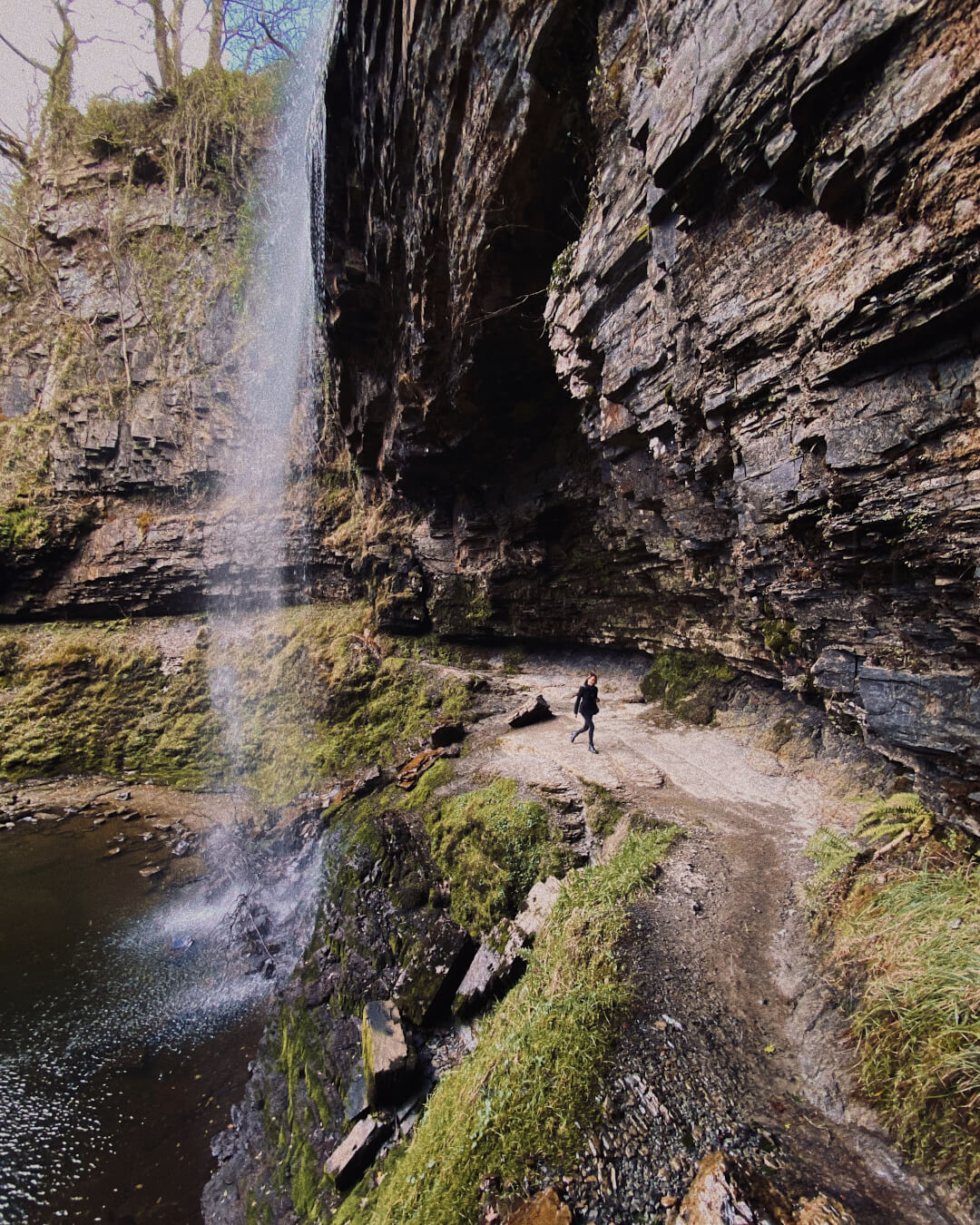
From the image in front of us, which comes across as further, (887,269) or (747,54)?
(747,54)

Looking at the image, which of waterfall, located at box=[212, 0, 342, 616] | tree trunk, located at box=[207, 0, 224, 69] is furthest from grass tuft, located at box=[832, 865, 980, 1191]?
tree trunk, located at box=[207, 0, 224, 69]

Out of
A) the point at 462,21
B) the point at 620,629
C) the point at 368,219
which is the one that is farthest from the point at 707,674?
the point at 368,219

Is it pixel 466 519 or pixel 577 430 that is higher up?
pixel 577 430

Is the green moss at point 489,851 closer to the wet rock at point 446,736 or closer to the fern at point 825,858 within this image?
the fern at point 825,858

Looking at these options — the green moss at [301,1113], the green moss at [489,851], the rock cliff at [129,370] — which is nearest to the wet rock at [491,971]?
the green moss at [489,851]

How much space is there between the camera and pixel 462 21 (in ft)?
20.7

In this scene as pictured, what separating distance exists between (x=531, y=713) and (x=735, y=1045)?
24.5 ft

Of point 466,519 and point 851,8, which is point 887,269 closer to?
point 851,8

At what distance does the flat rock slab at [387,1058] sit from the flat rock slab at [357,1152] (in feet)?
0.53

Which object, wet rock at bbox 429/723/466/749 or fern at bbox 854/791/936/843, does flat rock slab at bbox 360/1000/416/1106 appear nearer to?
fern at bbox 854/791/936/843

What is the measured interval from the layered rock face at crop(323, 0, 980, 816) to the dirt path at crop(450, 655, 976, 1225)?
1.68 metres

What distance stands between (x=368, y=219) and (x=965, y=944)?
44.5ft

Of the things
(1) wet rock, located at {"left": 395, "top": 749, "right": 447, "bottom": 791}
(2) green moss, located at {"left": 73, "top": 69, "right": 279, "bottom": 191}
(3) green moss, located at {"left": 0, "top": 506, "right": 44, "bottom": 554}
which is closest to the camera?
(1) wet rock, located at {"left": 395, "top": 749, "right": 447, "bottom": 791}

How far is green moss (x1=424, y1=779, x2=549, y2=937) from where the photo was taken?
19.4ft
